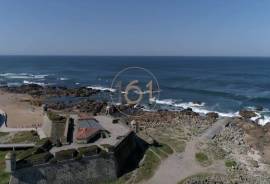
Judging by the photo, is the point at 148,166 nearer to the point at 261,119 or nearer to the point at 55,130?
the point at 55,130

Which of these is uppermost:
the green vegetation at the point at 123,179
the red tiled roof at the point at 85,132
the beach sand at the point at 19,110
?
the red tiled roof at the point at 85,132

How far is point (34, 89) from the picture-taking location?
92.1 m

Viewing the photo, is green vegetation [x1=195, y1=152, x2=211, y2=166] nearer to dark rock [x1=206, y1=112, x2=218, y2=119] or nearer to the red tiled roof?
the red tiled roof

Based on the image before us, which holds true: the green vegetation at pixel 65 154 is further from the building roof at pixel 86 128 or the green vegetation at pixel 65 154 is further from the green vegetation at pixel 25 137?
the green vegetation at pixel 25 137

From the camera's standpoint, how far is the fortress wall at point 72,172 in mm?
29438

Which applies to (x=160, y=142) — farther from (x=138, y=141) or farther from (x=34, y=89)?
(x=34, y=89)

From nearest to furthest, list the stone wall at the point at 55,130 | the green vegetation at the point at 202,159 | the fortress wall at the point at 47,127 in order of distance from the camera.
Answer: the stone wall at the point at 55,130, the green vegetation at the point at 202,159, the fortress wall at the point at 47,127

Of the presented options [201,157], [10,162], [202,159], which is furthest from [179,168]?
[10,162]

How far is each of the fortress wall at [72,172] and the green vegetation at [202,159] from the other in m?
10.1

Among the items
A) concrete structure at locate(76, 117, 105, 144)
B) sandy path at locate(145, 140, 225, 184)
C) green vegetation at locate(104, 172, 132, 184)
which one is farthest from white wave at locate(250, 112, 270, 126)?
green vegetation at locate(104, 172, 132, 184)

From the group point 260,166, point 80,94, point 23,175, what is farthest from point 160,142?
point 80,94

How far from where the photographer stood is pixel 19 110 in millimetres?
64938

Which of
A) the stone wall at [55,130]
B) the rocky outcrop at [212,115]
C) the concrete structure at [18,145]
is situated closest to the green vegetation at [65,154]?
the stone wall at [55,130]

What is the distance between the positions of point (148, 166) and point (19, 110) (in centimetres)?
3774
